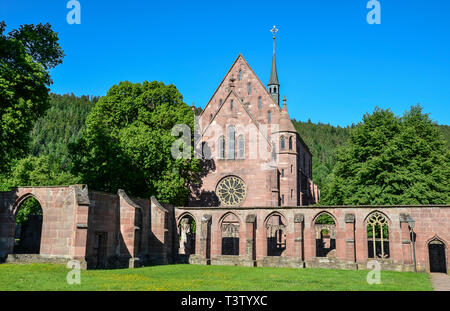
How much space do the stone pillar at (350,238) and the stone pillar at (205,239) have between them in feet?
33.4

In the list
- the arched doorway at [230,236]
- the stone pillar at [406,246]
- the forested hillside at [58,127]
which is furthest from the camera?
the forested hillside at [58,127]

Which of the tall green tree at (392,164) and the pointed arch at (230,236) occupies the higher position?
the tall green tree at (392,164)

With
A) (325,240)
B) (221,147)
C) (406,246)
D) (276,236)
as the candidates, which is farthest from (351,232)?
(221,147)

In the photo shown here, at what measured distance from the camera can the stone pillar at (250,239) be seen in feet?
98.2

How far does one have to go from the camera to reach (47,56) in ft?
86.5

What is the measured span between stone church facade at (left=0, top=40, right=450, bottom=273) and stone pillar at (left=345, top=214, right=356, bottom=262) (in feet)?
0.22

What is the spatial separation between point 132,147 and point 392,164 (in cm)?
2197

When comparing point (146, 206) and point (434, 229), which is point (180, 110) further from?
point (434, 229)

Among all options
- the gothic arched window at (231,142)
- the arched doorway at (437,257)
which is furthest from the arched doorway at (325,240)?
the gothic arched window at (231,142)

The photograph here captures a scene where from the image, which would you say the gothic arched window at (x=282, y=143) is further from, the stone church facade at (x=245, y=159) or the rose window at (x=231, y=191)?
the rose window at (x=231, y=191)

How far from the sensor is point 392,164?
115 ft

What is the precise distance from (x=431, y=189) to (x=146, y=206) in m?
23.7

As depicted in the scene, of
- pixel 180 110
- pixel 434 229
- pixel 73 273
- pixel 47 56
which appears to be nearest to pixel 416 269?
pixel 434 229
